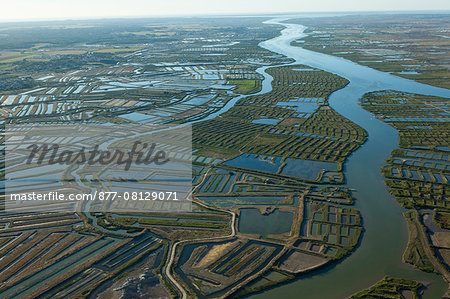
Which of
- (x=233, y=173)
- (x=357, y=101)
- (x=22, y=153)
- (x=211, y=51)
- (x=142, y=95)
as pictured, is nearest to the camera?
(x=233, y=173)

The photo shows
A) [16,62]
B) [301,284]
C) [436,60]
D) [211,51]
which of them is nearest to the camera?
[301,284]

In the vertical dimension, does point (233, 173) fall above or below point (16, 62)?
below

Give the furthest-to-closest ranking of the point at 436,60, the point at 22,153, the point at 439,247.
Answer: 1. the point at 436,60
2. the point at 22,153
3. the point at 439,247

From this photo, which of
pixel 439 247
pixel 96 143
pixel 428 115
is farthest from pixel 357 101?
pixel 96 143

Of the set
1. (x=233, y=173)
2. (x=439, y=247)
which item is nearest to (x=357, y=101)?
(x=233, y=173)

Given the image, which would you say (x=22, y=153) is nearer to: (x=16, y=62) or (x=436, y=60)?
(x=16, y=62)

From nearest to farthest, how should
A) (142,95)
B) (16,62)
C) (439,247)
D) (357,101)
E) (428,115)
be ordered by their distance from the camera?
(439,247), (428,115), (357,101), (142,95), (16,62)

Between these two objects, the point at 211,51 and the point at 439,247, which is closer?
the point at 439,247

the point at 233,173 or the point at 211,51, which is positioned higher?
the point at 211,51

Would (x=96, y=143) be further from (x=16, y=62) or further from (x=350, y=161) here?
(x=16, y=62)
